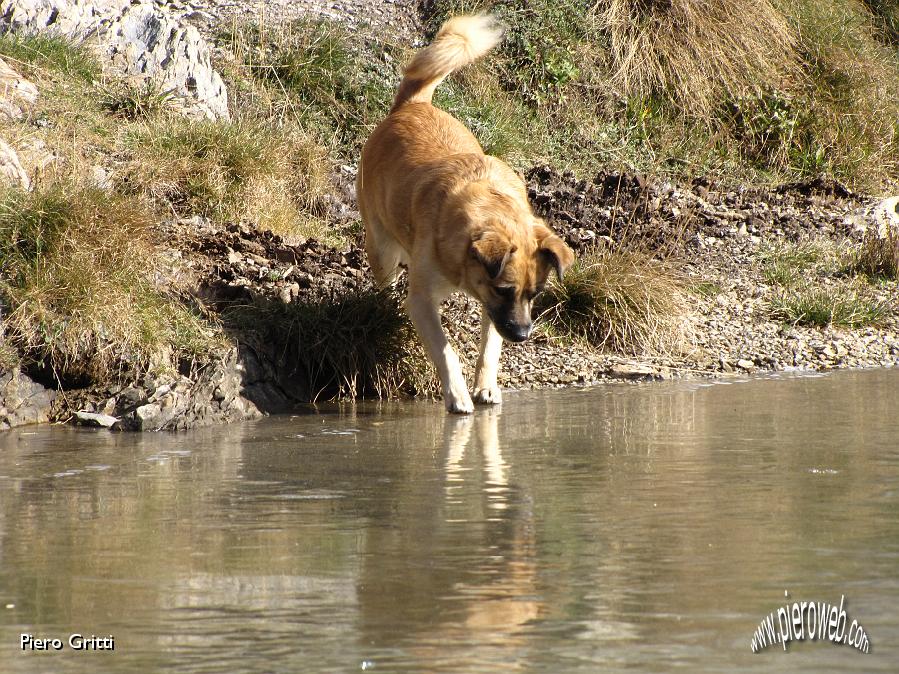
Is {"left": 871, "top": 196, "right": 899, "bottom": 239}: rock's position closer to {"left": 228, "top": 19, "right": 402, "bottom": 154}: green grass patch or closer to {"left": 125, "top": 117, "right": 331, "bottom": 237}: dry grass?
{"left": 228, "top": 19, "right": 402, "bottom": 154}: green grass patch

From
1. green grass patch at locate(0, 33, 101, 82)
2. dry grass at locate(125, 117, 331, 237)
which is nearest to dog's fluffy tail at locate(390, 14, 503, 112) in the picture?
dry grass at locate(125, 117, 331, 237)

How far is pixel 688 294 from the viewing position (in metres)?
8.02

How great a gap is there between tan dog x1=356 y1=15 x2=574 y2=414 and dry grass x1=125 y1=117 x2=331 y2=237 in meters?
1.10

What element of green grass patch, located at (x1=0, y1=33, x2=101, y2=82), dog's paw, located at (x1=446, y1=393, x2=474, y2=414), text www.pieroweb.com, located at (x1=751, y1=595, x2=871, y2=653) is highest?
green grass patch, located at (x1=0, y1=33, x2=101, y2=82)

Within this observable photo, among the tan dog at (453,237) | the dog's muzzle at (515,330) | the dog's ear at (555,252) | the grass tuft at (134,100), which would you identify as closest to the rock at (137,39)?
the grass tuft at (134,100)

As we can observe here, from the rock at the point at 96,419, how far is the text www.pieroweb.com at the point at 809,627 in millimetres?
3695

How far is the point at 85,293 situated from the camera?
595cm

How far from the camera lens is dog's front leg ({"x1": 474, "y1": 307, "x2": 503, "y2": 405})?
6.17 meters

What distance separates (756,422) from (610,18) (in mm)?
7645

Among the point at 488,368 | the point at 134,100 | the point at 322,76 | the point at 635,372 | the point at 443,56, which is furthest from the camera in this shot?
the point at 322,76

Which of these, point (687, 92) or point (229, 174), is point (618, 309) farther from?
point (687, 92)

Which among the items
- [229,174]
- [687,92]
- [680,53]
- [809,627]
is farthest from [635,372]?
[680,53]

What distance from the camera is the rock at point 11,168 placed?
7016 mm

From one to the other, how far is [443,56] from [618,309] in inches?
76.9
